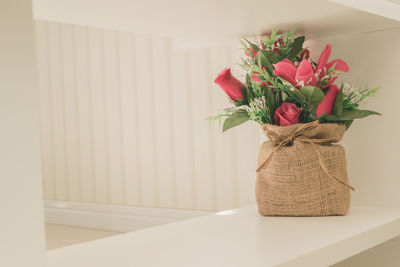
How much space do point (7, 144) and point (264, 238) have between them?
397mm

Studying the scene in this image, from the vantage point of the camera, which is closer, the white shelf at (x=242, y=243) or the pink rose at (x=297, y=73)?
the white shelf at (x=242, y=243)

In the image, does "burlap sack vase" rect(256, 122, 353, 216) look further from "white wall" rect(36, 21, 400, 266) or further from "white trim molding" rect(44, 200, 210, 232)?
"white trim molding" rect(44, 200, 210, 232)

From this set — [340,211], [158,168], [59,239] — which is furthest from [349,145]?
[59,239]

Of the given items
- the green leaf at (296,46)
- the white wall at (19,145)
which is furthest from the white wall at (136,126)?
the white wall at (19,145)

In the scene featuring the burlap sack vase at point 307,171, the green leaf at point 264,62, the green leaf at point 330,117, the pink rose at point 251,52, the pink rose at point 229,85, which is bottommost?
the burlap sack vase at point 307,171

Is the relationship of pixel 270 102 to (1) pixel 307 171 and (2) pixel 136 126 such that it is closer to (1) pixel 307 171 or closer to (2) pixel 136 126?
(1) pixel 307 171

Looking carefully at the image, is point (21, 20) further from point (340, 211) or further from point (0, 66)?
point (340, 211)

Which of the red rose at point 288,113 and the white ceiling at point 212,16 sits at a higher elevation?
the white ceiling at point 212,16

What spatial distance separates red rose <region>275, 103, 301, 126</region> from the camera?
83cm

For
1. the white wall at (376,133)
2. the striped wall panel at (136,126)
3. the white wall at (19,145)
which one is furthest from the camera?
the striped wall panel at (136,126)

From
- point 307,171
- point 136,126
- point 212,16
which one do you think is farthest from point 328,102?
point 136,126

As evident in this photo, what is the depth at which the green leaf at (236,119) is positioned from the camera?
87cm

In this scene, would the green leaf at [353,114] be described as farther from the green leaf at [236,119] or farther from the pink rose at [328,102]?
the green leaf at [236,119]

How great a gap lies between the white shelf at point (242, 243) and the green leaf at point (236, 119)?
157mm
